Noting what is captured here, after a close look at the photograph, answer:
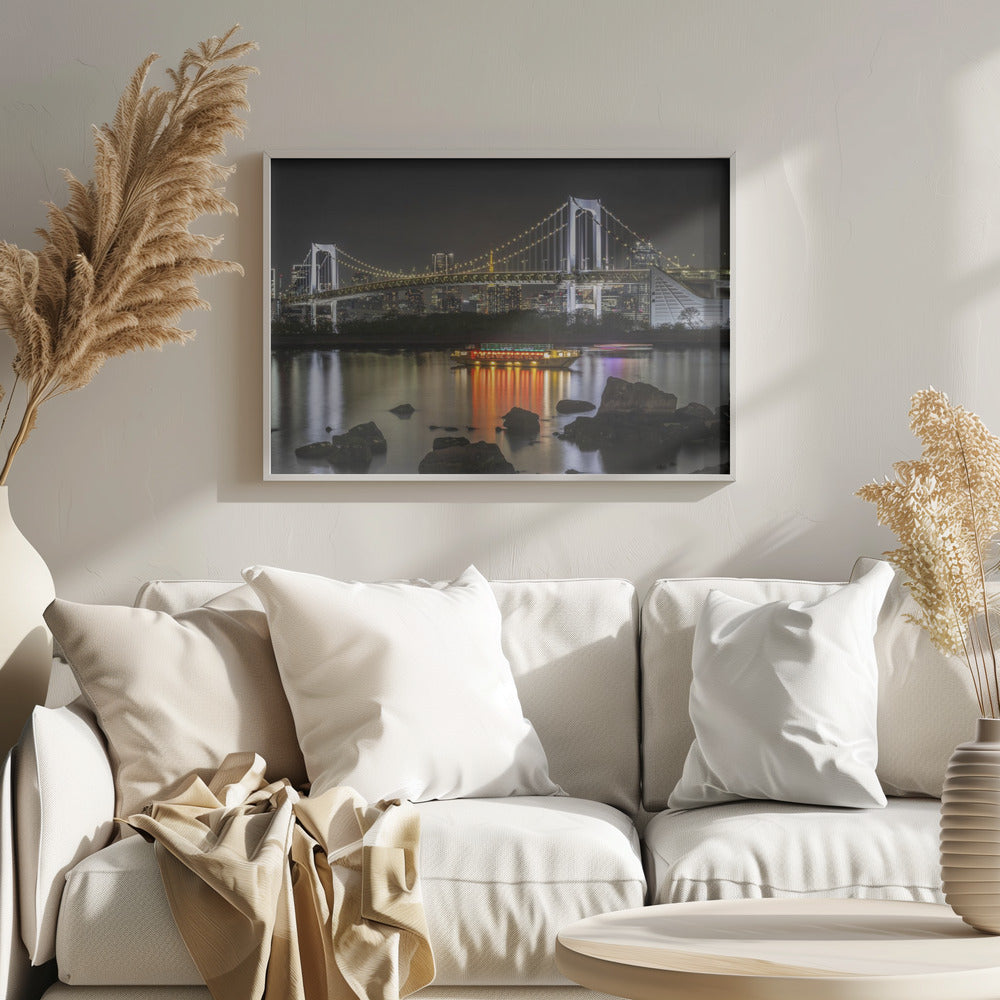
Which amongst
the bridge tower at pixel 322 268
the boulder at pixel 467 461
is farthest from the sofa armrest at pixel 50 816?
the bridge tower at pixel 322 268

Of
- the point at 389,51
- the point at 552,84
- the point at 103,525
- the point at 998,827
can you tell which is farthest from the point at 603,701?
the point at 389,51

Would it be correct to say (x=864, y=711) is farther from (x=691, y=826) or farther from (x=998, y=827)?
(x=998, y=827)

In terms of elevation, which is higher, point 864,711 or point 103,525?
point 103,525

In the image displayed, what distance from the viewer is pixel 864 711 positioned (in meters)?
2.04

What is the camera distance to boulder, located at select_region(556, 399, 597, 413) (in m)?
2.63

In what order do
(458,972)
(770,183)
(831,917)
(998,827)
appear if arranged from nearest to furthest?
(998,827)
(831,917)
(458,972)
(770,183)

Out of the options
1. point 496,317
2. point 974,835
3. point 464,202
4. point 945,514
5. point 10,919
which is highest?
point 464,202

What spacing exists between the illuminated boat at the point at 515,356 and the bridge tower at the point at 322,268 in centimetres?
35

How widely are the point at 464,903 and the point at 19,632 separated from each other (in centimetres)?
116

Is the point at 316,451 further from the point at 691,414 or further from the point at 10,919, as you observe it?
the point at 10,919

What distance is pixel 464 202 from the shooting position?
2639 mm

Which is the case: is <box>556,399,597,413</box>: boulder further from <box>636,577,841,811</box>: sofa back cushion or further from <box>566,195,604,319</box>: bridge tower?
<box>636,577,841,811</box>: sofa back cushion

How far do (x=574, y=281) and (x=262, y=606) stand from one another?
3.72ft

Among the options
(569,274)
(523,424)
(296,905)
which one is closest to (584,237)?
(569,274)
